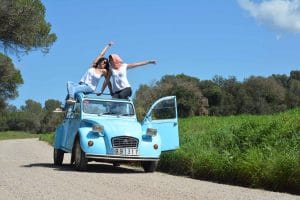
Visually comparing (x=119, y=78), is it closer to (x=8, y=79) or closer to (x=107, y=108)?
(x=107, y=108)

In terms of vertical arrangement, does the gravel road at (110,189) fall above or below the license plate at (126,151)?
below

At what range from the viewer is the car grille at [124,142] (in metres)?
11.9

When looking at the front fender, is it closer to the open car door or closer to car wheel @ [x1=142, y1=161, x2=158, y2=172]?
car wheel @ [x1=142, y1=161, x2=158, y2=172]

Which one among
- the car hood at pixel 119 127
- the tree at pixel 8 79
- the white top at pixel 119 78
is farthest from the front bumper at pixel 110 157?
the tree at pixel 8 79

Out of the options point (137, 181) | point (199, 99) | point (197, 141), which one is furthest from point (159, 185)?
point (199, 99)

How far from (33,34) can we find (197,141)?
41.8 ft

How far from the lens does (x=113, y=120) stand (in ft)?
42.1

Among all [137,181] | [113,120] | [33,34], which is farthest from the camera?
[33,34]

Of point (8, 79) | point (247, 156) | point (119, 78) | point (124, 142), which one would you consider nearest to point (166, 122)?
point (124, 142)

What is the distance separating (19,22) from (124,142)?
13079 mm

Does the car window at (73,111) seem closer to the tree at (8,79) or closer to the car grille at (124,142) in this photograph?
the car grille at (124,142)

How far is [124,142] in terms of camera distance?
11930 mm

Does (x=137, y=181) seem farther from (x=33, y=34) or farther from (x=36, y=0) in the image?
(x=36, y=0)

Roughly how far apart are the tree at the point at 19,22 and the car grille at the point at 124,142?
12.4 m
